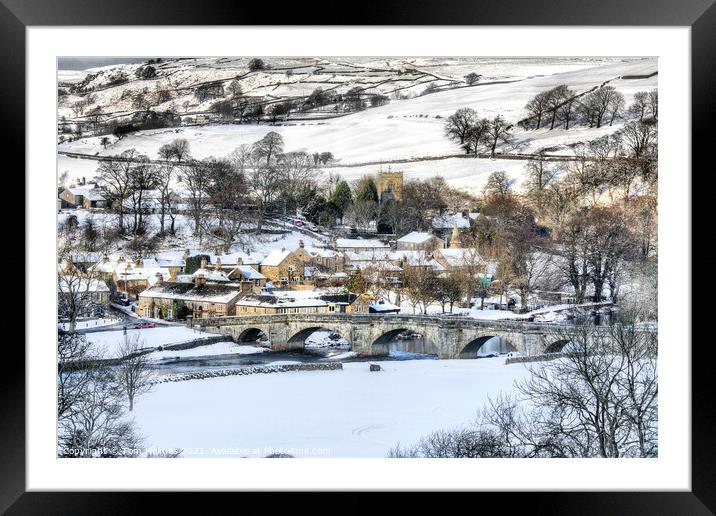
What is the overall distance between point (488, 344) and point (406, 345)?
0.63 m

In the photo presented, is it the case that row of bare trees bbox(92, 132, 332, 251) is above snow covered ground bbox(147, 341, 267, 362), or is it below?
above

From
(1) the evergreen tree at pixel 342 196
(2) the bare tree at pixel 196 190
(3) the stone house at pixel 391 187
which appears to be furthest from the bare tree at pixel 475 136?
(2) the bare tree at pixel 196 190

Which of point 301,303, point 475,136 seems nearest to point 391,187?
point 475,136

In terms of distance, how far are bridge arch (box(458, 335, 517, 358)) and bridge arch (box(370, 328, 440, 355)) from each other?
23 cm

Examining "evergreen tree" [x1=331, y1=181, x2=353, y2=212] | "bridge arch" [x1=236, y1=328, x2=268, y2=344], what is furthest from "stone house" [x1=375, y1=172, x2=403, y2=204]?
"bridge arch" [x1=236, y1=328, x2=268, y2=344]

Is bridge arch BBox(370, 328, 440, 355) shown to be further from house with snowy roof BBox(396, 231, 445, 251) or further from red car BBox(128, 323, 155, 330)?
red car BBox(128, 323, 155, 330)

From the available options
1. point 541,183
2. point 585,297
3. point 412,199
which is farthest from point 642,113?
point 412,199

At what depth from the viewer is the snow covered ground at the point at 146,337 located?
5.27m

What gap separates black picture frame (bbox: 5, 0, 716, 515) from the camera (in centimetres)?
354

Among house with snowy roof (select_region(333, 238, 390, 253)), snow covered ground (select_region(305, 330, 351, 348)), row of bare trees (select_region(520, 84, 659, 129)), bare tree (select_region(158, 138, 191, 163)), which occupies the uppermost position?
row of bare trees (select_region(520, 84, 659, 129))

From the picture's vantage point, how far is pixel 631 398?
16.7 ft
